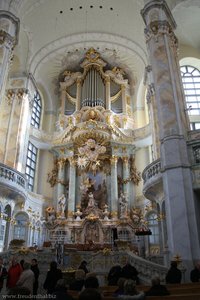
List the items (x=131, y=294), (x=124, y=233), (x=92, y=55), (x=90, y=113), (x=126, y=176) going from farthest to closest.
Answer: (x=92, y=55)
(x=90, y=113)
(x=126, y=176)
(x=124, y=233)
(x=131, y=294)

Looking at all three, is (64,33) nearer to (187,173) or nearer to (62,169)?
(62,169)

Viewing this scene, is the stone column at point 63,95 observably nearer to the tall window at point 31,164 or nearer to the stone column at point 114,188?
the tall window at point 31,164

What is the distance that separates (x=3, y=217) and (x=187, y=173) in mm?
9938

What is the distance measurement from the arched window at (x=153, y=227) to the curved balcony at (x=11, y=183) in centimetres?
800

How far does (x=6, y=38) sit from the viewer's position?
14.4 meters

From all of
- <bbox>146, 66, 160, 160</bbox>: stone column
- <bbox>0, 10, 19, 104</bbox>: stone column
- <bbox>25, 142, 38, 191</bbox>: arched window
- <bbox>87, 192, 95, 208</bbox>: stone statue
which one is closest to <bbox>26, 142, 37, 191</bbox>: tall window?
<bbox>25, 142, 38, 191</bbox>: arched window

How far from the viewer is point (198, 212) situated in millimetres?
10203

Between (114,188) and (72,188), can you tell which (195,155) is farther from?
(72,188)

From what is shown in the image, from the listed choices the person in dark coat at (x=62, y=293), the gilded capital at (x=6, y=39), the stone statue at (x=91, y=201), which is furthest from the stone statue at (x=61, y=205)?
the person in dark coat at (x=62, y=293)

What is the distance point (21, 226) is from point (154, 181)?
10.1 m

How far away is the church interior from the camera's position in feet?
46.5

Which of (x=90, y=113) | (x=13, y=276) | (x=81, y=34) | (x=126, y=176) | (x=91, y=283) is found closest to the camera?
(x=91, y=283)

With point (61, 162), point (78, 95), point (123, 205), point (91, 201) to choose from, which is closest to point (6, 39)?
point (61, 162)

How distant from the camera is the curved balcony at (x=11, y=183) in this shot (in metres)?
13.4
